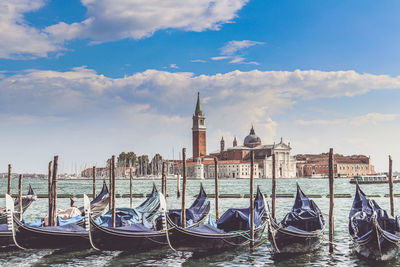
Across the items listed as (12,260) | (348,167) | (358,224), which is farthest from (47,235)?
(348,167)

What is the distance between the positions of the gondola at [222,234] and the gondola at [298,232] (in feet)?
2.75

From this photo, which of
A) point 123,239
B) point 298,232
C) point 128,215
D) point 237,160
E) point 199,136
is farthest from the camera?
point 199,136

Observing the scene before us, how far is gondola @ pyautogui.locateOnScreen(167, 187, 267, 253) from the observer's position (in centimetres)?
963

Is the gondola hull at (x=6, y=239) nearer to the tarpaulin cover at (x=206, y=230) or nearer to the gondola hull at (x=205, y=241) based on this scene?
the gondola hull at (x=205, y=241)

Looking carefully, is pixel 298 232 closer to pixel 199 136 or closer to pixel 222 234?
pixel 222 234

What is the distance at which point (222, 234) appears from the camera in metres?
10.2

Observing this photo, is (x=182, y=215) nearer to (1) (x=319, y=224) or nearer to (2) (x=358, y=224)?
(1) (x=319, y=224)

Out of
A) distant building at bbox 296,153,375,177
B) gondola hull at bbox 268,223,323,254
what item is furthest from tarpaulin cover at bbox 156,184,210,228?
distant building at bbox 296,153,375,177

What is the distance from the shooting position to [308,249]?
33.2 ft

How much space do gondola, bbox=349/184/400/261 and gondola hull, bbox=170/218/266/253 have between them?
91.5 inches

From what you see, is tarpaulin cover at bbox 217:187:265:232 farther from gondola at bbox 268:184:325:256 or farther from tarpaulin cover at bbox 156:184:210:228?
tarpaulin cover at bbox 156:184:210:228

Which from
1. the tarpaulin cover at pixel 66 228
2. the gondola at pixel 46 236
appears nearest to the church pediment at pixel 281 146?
the tarpaulin cover at pixel 66 228

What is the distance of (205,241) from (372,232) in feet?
10.5

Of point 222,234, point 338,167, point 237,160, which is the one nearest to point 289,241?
point 222,234
